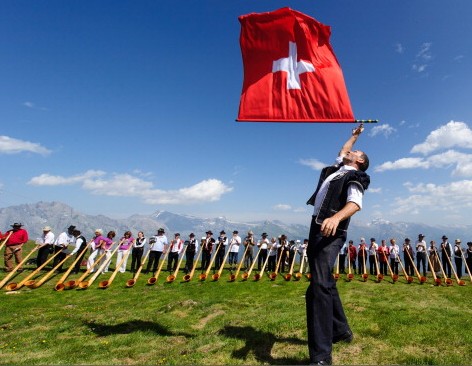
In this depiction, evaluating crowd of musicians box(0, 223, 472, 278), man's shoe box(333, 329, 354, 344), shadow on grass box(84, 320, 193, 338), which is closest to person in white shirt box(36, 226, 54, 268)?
crowd of musicians box(0, 223, 472, 278)

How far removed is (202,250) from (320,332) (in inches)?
854

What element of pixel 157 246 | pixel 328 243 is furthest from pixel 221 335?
pixel 157 246

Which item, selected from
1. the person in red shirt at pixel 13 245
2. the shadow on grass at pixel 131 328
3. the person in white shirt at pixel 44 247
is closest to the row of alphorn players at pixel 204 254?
the person in white shirt at pixel 44 247

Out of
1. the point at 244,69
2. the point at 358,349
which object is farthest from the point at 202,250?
the point at 358,349

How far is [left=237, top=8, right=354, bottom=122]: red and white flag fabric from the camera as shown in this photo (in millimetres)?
7895

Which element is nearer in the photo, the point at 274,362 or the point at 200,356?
the point at 274,362

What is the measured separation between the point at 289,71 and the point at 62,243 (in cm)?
2007

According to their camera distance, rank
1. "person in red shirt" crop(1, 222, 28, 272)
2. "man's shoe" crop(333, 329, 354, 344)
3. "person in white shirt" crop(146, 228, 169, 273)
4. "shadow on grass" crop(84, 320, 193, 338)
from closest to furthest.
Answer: "man's shoe" crop(333, 329, 354, 344), "shadow on grass" crop(84, 320, 193, 338), "person in red shirt" crop(1, 222, 28, 272), "person in white shirt" crop(146, 228, 169, 273)

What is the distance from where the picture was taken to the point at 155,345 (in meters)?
6.24

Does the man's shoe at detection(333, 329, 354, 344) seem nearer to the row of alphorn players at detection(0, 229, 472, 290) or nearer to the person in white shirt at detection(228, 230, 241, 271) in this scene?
the row of alphorn players at detection(0, 229, 472, 290)

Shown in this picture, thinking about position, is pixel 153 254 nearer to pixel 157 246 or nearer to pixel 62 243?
pixel 157 246

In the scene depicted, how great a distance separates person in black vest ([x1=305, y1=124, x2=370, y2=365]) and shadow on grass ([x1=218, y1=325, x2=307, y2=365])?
2.13 feet

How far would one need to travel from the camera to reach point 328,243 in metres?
4.93

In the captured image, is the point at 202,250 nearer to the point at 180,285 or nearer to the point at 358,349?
the point at 180,285
